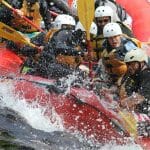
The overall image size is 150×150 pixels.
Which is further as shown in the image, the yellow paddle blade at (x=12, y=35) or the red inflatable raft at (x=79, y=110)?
the yellow paddle blade at (x=12, y=35)

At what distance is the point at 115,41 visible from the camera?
7.29 m

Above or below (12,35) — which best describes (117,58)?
below

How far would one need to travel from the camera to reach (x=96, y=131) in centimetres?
612

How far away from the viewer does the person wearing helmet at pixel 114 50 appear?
669 centimetres

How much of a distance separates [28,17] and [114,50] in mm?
2080

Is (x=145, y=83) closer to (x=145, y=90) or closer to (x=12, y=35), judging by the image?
(x=145, y=90)

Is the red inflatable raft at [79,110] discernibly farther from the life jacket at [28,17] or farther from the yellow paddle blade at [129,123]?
the life jacket at [28,17]

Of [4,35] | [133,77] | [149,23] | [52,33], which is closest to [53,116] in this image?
[133,77]

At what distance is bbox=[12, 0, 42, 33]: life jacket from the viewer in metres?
8.48

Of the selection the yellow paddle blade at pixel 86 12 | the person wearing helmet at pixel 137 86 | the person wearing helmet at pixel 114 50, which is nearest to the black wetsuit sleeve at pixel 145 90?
the person wearing helmet at pixel 137 86

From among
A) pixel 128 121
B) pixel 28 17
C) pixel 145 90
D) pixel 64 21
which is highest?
Result: pixel 28 17

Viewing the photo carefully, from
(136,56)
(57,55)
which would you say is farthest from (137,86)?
(57,55)

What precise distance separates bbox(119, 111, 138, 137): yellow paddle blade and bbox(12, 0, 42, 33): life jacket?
2.65m

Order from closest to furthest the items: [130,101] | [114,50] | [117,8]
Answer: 1. [130,101]
2. [114,50]
3. [117,8]
